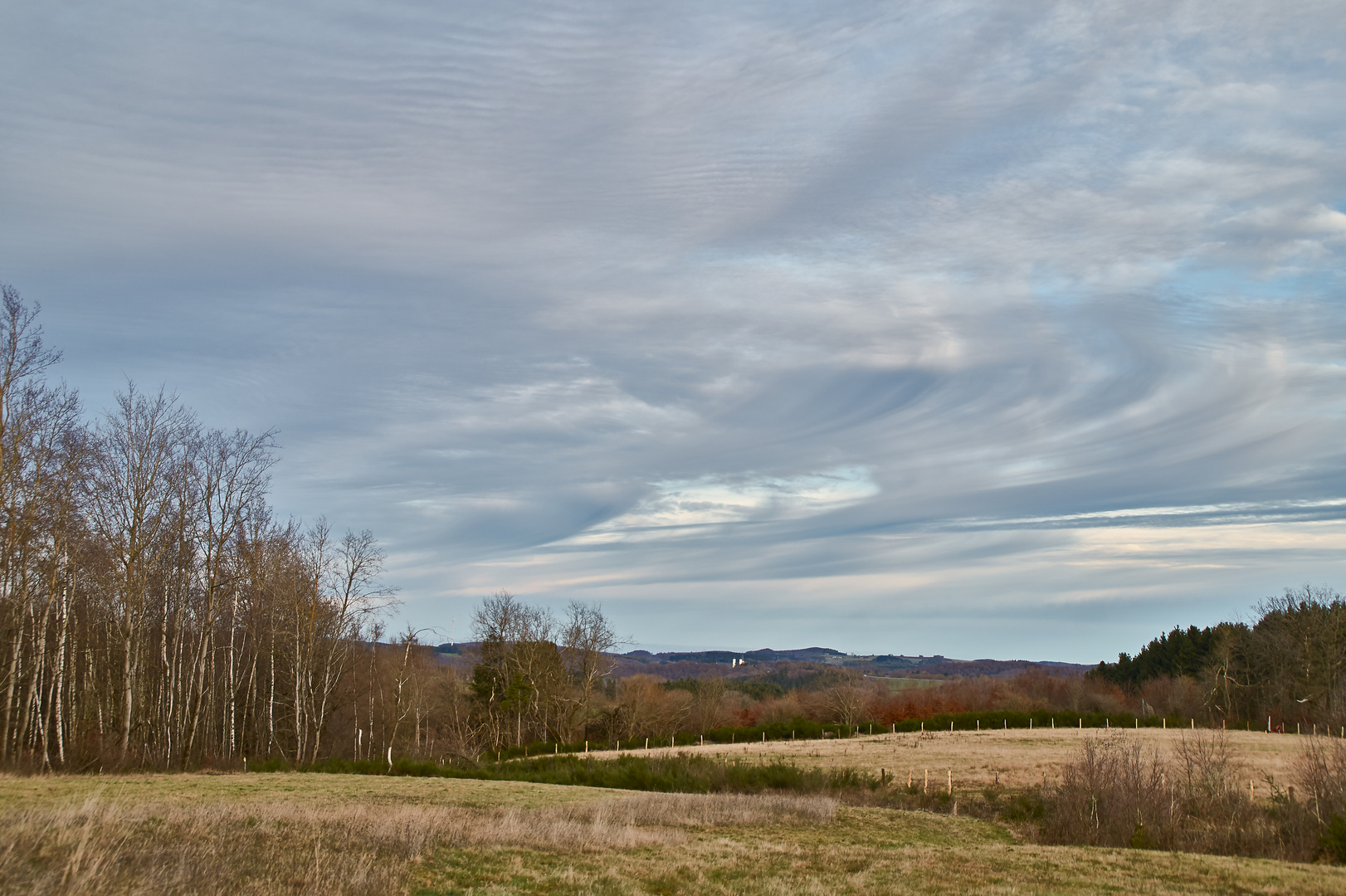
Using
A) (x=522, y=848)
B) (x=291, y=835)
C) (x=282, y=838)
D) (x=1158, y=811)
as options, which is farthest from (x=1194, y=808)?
(x=282, y=838)

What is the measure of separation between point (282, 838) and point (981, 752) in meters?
40.6

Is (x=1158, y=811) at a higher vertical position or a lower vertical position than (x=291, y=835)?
lower

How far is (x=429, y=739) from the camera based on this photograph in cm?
6366

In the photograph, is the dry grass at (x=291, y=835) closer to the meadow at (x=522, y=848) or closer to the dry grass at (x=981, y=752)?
the meadow at (x=522, y=848)

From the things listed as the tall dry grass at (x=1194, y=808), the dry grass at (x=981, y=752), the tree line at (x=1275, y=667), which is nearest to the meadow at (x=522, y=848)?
the tall dry grass at (x=1194, y=808)

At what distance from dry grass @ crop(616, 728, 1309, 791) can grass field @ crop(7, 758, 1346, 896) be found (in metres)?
13.2

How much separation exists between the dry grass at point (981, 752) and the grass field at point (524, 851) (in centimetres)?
1321

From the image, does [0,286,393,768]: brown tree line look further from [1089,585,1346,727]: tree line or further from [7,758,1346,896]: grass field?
[1089,585,1346,727]: tree line

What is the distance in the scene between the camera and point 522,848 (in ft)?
52.6

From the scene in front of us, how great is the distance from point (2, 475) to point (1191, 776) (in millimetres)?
35706

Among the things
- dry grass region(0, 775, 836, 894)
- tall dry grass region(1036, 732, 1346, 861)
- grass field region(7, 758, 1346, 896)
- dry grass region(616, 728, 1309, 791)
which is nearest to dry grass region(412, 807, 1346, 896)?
grass field region(7, 758, 1346, 896)

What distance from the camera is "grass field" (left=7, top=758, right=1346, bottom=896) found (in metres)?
10.5

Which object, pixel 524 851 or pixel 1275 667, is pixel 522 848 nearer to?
pixel 524 851

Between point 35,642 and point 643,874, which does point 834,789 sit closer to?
point 643,874
